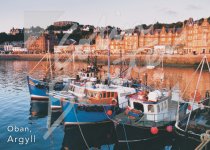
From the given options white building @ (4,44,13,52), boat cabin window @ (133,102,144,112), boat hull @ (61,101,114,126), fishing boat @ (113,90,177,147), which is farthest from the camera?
white building @ (4,44,13,52)

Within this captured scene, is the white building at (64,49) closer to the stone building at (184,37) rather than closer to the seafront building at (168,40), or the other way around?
the seafront building at (168,40)

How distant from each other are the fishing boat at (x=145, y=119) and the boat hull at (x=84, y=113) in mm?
2050

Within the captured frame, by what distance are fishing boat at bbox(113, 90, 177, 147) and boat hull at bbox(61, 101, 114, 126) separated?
2.05 m

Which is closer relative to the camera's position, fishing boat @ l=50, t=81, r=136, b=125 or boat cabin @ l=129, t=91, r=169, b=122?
boat cabin @ l=129, t=91, r=169, b=122

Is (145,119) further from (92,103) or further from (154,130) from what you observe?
(92,103)

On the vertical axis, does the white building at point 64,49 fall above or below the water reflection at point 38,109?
above

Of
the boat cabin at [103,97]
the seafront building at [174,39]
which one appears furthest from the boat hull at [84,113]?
the seafront building at [174,39]

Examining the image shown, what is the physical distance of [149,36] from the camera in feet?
354

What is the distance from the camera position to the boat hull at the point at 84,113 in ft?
71.3

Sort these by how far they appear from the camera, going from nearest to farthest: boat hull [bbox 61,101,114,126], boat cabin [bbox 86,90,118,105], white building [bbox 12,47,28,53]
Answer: boat hull [bbox 61,101,114,126] < boat cabin [bbox 86,90,118,105] < white building [bbox 12,47,28,53]

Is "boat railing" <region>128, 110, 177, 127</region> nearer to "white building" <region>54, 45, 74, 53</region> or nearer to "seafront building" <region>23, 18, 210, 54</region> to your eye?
"seafront building" <region>23, 18, 210, 54</region>

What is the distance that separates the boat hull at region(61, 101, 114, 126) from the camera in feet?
71.3

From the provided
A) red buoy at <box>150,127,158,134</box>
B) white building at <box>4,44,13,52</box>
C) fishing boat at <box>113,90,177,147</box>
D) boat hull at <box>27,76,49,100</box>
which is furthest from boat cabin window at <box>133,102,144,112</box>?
white building at <box>4,44,13,52</box>

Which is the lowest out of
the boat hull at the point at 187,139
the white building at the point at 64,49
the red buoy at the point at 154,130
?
the boat hull at the point at 187,139
